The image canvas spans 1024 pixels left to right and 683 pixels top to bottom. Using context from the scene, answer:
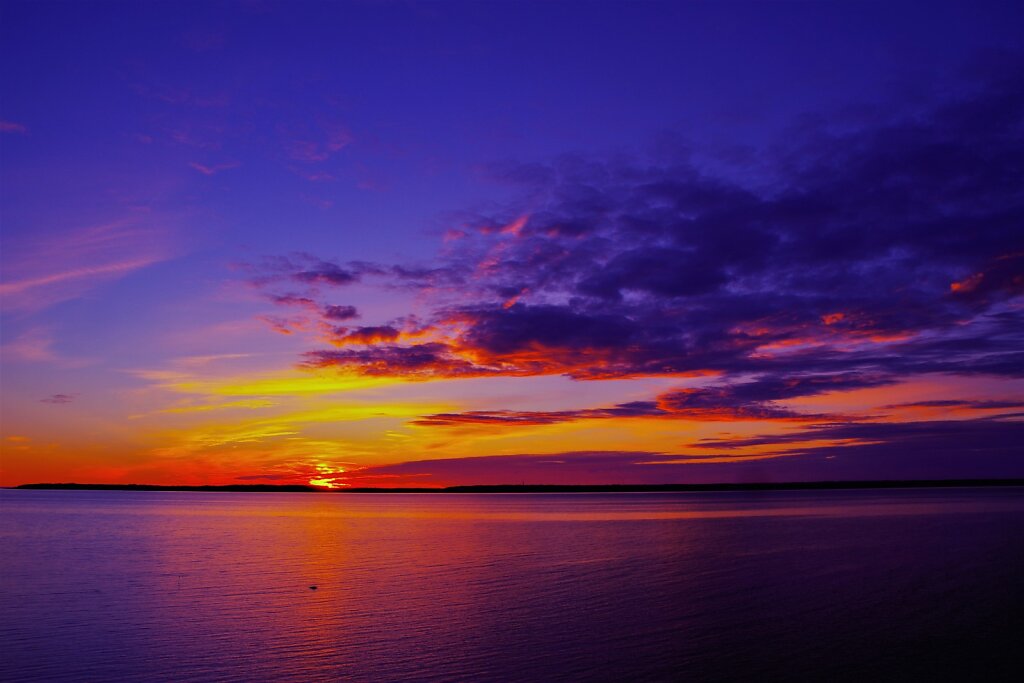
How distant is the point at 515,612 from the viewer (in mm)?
29688

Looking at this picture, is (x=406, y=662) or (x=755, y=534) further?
(x=755, y=534)

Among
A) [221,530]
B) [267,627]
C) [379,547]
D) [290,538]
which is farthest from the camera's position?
[221,530]

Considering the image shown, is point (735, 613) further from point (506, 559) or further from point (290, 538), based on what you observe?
point (290, 538)

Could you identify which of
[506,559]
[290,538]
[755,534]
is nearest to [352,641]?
[506,559]

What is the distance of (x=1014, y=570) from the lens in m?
40.7

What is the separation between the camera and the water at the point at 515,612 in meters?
21.4

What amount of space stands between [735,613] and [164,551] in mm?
40782

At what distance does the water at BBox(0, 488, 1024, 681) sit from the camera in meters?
21.4

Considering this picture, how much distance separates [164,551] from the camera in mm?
54562

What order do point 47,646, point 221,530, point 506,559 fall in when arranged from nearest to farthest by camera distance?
point 47,646 < point 506,559 < point 221,530

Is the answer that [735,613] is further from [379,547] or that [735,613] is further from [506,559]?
[379,547]

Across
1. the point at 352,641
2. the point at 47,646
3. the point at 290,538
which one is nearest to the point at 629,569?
the point at 352,641

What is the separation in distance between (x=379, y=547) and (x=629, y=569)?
2360 centimetres

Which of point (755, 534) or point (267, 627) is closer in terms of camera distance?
point (267, 627)
